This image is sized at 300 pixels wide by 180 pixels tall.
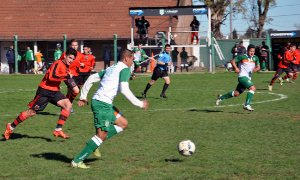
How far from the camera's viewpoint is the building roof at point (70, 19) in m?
51.8

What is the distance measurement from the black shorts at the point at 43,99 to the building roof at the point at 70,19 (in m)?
38.8

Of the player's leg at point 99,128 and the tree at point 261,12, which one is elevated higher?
the tree at point 261,12

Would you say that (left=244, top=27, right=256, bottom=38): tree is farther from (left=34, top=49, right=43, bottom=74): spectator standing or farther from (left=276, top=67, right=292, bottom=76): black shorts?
(left=276, top=67, right=292, bottom=76): black shorts

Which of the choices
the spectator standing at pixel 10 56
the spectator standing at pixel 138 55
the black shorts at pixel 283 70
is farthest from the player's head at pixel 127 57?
the spectator standing at pixel 10 56

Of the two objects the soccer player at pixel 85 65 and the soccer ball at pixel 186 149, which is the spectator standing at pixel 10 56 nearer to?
the soccer player at pixel 85 65

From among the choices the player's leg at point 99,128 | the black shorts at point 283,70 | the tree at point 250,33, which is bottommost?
the player's leg at point 99,128

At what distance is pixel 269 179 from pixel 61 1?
157 ft

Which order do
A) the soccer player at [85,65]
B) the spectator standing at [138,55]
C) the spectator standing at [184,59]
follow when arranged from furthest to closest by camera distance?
the spectator standing at [184,59] → the spectator standing at [138,55] → the soccer player at [85,65]

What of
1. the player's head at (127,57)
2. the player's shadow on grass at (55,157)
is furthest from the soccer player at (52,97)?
the player's head at (127,57)

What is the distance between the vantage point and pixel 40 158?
392 inches

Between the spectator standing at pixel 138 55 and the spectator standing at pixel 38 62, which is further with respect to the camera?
the spectator standing at pixel 38 62

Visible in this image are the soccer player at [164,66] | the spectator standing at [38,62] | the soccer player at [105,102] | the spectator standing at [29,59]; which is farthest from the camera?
the spectator standing at [38,62]

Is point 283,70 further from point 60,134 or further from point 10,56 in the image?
point 10,56

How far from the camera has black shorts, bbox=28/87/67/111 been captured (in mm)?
12195
